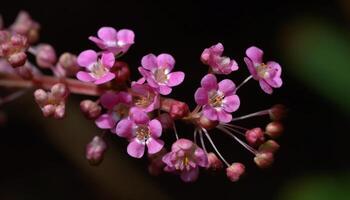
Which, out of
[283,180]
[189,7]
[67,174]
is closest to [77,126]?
[67,174]

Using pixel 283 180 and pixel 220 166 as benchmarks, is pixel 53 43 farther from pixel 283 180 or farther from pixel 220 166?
pixel 220 166

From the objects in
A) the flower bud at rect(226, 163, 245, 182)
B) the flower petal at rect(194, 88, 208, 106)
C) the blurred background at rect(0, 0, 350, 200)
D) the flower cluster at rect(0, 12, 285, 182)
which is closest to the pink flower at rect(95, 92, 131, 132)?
the flower cluster at rect(0, 12, 285, 182)

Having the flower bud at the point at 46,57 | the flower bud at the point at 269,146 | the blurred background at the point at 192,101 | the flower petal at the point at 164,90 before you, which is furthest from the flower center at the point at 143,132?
the blurred background at the point at 192,101

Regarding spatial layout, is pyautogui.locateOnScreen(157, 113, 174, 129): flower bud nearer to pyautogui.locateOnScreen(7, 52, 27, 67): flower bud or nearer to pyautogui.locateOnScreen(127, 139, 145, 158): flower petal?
pyautogui.locateOnScreen(127, 139, 145, 158): flower petal

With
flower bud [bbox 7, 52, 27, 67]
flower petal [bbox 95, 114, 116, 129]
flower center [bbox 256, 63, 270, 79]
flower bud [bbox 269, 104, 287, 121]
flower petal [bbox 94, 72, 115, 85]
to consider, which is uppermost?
flower center [bbox 256, 63, 270, 79]

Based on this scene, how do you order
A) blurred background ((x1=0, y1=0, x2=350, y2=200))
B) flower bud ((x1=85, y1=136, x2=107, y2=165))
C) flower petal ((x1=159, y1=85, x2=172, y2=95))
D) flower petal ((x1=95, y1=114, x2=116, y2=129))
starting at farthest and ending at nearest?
blurred background ((x1=0, y1=0, x2=350, y2=200)), flower bud ((x1=85, y1=136, x2=107, y2=165)), flower petal ((x1=95, y1=114, x2=116, y2=129)), flower petal ((x1=159, y1=85, x2=172, y2=95))

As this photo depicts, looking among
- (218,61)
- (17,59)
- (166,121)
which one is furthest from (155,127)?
(17,59)

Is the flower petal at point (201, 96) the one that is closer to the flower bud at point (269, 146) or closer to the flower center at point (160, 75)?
the flower center at point (160, 75)
